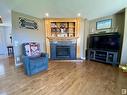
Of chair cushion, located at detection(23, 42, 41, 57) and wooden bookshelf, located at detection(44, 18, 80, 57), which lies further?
wooden bookshelf, located at detection(44, 18, 80, 57)

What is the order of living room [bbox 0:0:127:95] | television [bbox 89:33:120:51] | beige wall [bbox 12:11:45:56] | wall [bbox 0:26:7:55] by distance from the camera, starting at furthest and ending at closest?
wall [bbox 0:26:7:55]
beige wall [bbox 12:11:45:56]
television [bbox 89:33:120:51]
living room [bbox 0:0:127:95]

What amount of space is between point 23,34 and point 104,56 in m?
3.79

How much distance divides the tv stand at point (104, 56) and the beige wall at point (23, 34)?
8.47 ft

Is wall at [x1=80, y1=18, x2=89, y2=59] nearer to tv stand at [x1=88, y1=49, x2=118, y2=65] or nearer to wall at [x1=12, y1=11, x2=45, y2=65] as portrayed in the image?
tv stand at [x1=88, y1=49, x2=118, y2=65]

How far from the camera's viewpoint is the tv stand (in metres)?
3.71

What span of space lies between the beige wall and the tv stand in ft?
8.47

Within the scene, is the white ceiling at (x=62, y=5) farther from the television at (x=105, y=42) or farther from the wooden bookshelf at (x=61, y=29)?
the television at (x=105, y=42)

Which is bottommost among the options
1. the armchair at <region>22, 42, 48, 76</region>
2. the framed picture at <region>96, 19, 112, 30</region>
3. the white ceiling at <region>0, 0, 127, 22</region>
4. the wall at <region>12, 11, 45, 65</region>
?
the armchair at <region>22, 42, 48, 76</region>

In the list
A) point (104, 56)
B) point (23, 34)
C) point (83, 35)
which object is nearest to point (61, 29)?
point (83, 35)

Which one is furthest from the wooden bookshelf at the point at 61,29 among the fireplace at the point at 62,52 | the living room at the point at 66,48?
the fireplace at the point at 62,52

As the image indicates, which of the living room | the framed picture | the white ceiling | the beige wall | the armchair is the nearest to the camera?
the living room

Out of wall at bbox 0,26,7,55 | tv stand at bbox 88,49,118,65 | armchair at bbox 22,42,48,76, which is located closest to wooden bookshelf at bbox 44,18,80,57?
tv stand at bbox 88,49,118,65

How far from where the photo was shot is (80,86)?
7.23 feet

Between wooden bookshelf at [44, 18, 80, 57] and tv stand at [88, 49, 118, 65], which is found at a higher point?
wooden bookshelf at [44, 18, 80, 57]
